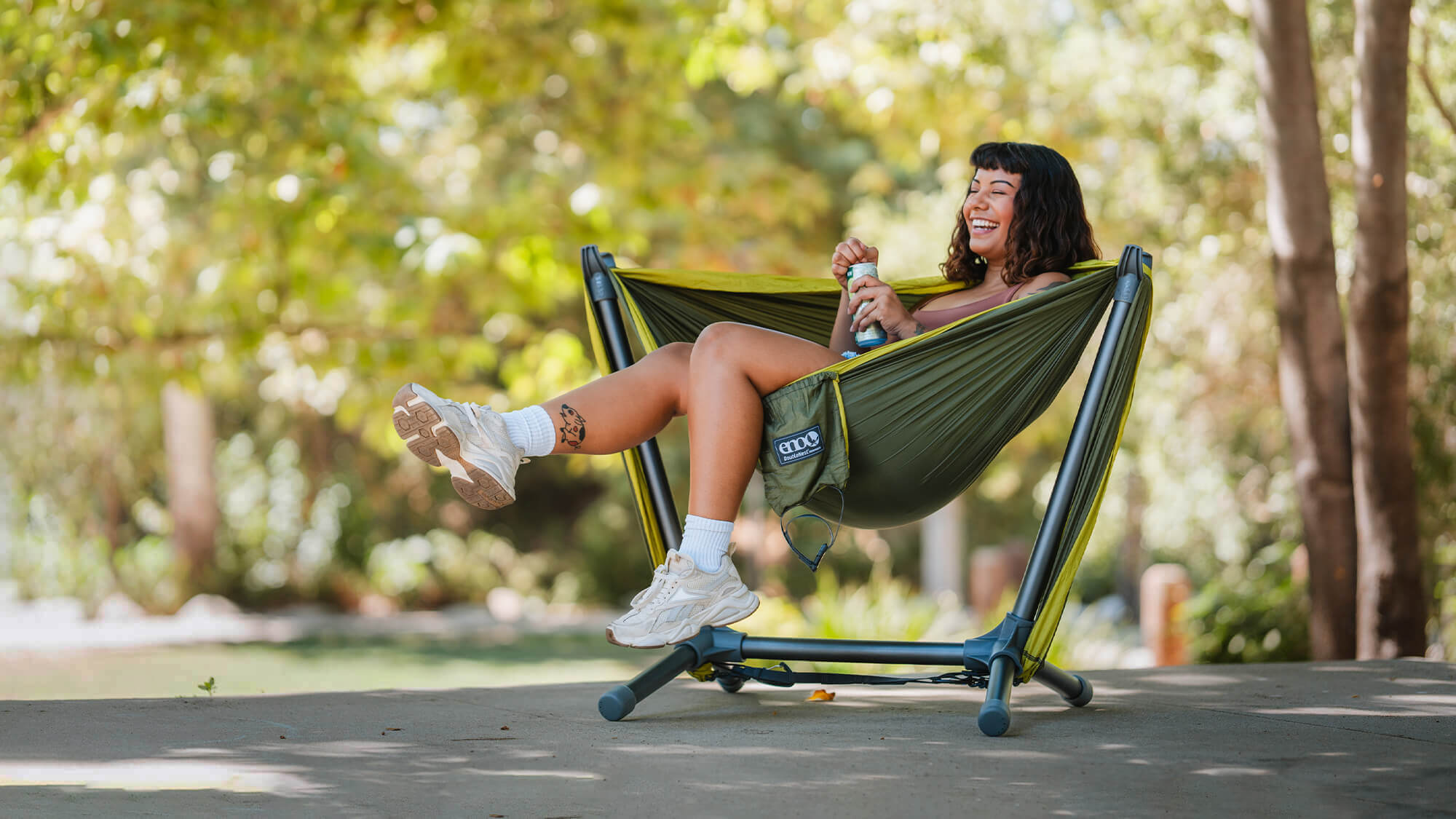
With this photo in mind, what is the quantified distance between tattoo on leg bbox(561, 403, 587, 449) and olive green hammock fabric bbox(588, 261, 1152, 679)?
0.32m

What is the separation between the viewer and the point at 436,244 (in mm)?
5023

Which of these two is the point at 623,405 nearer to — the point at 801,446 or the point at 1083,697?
the point at 801,446

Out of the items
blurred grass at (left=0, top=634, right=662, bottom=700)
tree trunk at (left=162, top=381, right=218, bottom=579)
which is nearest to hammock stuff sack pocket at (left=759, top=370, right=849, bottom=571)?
blurred grass at (left=0, top=634, right=662, bottom=700)

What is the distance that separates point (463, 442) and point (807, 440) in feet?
1.88

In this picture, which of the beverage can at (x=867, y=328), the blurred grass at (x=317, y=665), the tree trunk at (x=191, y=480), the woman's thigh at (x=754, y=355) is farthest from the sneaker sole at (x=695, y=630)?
the tree trunk at (x=191, y=480)

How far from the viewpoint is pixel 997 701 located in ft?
6.45

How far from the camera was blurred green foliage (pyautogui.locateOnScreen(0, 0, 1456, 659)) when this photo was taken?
4.80 metres

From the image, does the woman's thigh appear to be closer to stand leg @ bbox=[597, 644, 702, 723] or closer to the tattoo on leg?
the tattoo on leg

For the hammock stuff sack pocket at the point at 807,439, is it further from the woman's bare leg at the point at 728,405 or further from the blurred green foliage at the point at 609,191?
the blurred green foliage at the point at 609,191

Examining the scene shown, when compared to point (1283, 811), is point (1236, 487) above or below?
above

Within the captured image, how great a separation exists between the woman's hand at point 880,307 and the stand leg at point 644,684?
2.29ft

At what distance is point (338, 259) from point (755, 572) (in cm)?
555

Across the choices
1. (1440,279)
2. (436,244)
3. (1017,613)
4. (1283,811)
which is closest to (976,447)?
(1017,613)

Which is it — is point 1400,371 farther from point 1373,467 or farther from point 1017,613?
point 1017,613
